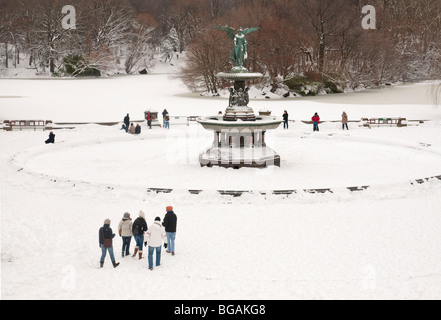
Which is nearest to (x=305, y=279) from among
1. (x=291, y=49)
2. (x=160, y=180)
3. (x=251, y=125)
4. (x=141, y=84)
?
(x=160, y=180)

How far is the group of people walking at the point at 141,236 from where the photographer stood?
410 inches

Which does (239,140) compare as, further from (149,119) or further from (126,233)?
(149,119)

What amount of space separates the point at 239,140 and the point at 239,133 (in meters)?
0.32

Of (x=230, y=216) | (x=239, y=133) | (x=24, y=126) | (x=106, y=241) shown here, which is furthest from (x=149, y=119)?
(x=106, y=241)

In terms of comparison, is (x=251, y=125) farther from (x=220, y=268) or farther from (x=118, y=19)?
(x=118, y=19)

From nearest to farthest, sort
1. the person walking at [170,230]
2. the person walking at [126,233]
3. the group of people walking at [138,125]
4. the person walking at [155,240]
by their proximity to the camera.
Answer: the person walking at [155,240], the person walking at [126,233], the person walking at [170,230], the group of people walking at [138,125]

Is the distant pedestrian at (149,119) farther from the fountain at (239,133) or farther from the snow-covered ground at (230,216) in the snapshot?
the fountain at (239,133)

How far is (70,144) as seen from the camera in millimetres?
25344

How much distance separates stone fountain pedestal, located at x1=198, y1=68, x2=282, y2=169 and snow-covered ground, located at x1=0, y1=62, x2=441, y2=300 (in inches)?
24.1

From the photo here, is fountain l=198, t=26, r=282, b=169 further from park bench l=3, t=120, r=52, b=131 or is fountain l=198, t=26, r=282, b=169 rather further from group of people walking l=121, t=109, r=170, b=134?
park bench l=3, t=120, r=52, b=131

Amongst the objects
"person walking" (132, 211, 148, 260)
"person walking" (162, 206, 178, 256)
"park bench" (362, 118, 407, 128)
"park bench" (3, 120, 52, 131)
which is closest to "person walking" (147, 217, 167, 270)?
"person walking" (132, 211, 148, 260)

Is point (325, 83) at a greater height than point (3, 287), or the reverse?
point (325, 83)

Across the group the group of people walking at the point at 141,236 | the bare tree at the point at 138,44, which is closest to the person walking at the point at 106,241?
the group of people walking at the point at 141,236

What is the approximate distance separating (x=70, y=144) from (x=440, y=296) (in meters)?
19.9
